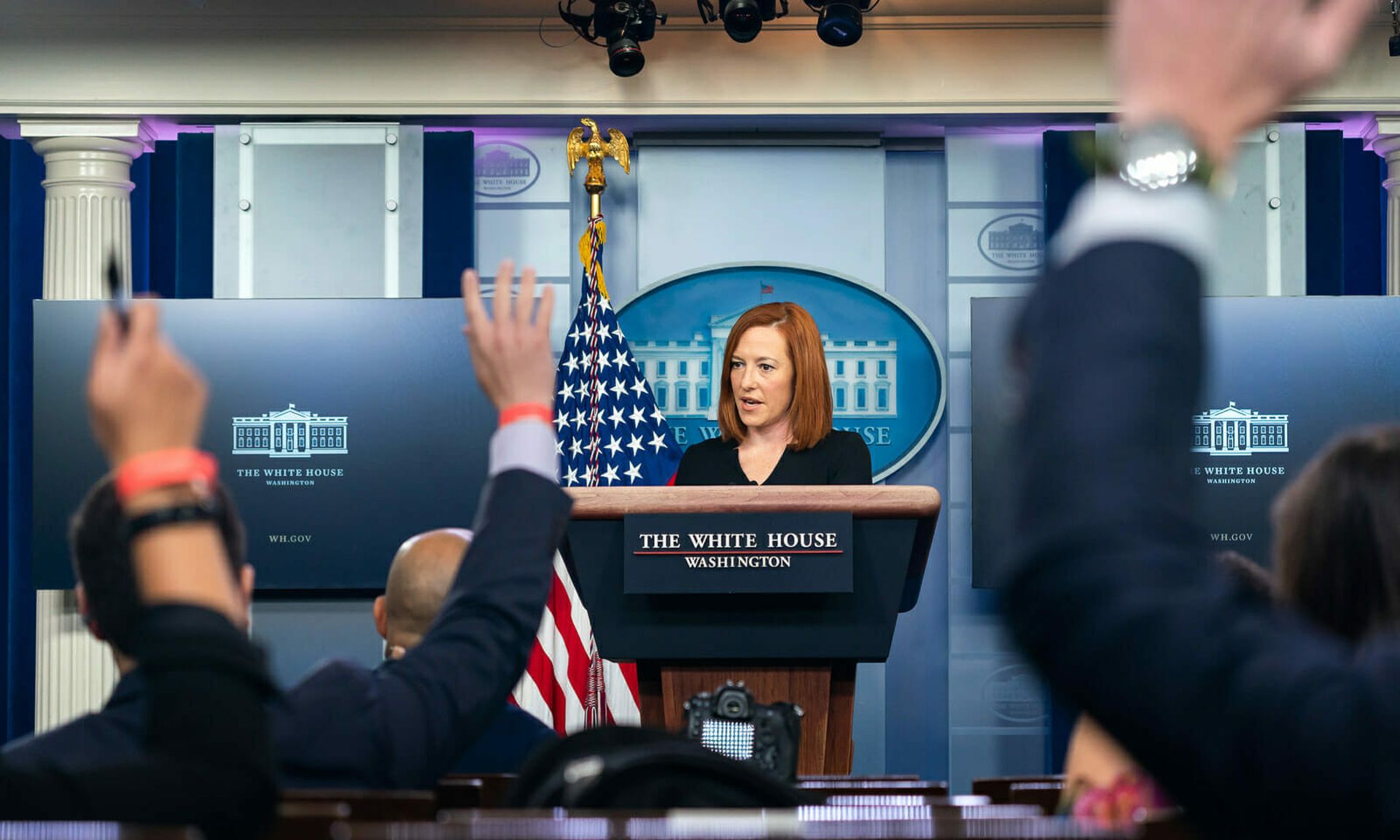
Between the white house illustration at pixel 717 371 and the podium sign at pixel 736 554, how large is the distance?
3.07m

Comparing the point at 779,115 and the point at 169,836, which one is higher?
the point at 779,115

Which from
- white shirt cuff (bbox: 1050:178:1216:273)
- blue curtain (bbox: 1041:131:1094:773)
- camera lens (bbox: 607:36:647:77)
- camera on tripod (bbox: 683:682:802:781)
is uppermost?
camera lens (bbox: 607:36:647:77)

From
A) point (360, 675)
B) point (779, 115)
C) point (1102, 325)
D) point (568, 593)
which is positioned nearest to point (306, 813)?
point (360, 675)

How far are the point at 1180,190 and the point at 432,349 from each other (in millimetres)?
4624

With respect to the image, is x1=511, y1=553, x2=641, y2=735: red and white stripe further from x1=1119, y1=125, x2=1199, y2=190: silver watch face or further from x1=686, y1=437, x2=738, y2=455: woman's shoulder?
x1=1119, y1=125, x2=1199, y2=190: silver watch face

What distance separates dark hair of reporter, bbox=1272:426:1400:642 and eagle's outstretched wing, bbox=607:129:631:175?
14.9 ft

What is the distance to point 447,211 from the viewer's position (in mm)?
5332

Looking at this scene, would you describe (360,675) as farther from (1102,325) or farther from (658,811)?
(1102,325)

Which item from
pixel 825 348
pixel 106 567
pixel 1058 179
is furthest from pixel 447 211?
pixel 106 567

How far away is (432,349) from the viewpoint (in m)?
5.02

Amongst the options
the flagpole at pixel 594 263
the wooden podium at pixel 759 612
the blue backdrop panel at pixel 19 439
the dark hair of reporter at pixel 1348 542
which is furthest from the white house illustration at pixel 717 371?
the dark hair of reporter at pixel 1348 542

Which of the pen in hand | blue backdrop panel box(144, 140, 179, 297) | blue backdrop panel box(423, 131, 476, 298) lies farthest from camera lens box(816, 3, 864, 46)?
the pen in hand

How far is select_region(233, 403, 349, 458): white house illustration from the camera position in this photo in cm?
498

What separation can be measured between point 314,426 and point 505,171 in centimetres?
130
